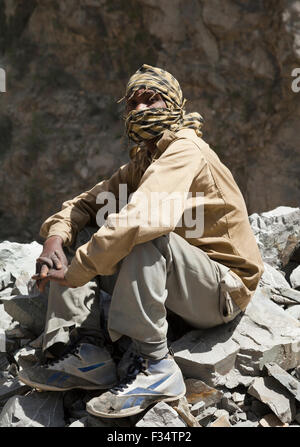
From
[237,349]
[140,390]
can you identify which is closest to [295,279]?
[237,349]

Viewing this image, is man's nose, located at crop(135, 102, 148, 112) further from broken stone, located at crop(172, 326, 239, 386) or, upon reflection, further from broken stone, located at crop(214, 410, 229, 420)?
broken stone, located at crop(214, 410, 229, 420)

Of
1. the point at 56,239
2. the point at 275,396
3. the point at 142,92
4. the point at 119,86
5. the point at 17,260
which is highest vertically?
the point at 119,86

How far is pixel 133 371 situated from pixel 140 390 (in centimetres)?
8

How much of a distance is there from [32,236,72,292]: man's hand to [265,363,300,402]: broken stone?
1.03 metres

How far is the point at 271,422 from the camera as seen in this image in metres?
2.27

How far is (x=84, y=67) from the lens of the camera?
8.18 m

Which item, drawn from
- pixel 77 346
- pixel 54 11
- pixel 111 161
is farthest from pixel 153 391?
pixel 54 11

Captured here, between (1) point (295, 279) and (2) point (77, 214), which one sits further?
(1) point (295, 279)

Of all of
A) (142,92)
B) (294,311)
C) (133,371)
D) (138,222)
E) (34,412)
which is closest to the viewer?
(138,222)

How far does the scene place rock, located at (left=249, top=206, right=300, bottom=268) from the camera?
12.2ft

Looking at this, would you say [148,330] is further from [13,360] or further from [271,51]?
[271,51]

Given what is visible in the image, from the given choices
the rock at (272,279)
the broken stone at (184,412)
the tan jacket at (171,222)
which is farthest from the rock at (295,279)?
the broken stone at (184,412)

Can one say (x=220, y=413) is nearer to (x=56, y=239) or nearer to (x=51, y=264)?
(x=51, y=264)

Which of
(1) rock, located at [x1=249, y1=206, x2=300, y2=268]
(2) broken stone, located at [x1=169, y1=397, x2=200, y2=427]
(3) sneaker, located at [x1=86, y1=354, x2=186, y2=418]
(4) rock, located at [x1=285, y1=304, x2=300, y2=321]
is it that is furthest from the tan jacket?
(1) rock, located at [x1=249, y1=206, x2=300, y2=268]
